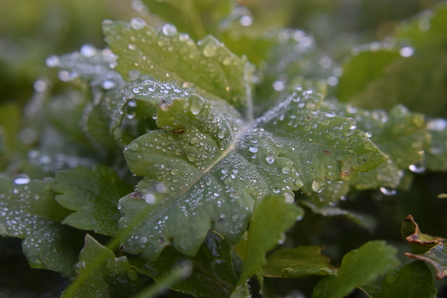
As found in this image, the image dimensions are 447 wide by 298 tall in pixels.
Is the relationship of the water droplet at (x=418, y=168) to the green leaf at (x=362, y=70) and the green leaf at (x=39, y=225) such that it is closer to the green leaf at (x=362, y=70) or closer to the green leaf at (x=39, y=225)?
the green leaf at (x=362, y=70)

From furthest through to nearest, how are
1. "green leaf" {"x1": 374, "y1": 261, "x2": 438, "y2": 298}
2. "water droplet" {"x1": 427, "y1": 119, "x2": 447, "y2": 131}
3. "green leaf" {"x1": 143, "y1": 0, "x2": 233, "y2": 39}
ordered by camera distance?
"green leaf" {"x1": 143, "y1": 0, "x2": 233, "y2": 39}
"water droplet" {"x1": 427, "y1": 119, "x2": 447, "y2": 131}
"green leaf" {"x1": 374, "y1": 261, "x2": 438, "y2": 298}

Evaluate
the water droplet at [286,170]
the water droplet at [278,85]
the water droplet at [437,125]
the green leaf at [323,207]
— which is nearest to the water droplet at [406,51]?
the water droplet at [437,125]

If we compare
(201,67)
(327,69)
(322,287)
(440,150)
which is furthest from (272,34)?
(322,287)

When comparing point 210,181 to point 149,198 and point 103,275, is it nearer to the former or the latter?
point 149,198

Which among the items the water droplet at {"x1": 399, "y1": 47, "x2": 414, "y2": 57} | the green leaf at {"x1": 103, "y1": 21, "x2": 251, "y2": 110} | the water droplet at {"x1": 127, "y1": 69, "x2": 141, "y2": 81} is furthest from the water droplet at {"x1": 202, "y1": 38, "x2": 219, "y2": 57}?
the water droplet at {"x1": 399, "y1": 47, "x2": 414, "y2": 57}

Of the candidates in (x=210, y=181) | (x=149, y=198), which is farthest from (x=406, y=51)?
(x=149, y=198)

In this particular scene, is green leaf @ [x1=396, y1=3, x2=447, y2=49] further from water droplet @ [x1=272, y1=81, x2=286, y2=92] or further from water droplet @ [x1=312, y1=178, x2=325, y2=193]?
water droplet @ [x1=312, y1=178, x2=325, y2=193]
